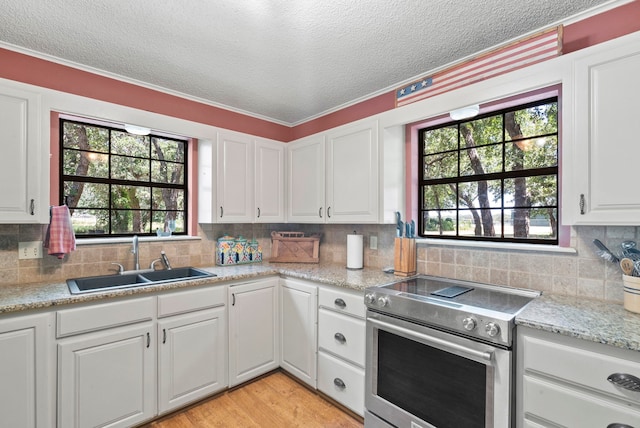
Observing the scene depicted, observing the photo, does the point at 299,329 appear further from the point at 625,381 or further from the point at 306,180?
the point at 625,381

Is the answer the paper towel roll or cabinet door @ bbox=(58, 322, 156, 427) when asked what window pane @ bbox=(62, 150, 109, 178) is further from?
the paper towel roll

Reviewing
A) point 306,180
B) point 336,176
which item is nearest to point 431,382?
point 336,176

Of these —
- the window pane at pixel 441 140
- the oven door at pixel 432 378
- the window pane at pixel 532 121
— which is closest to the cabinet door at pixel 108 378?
the oven door at pixel 432 378

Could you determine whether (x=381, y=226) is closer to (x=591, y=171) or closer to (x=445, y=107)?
(x=445, y=107)

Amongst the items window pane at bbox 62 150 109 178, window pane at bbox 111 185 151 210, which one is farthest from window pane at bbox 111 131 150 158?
window pane at bbox 111 185 151 210

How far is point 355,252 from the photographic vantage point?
2740 mm

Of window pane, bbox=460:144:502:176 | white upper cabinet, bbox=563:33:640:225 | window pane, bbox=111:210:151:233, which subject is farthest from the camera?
window pane, bbox=111:210:151:233

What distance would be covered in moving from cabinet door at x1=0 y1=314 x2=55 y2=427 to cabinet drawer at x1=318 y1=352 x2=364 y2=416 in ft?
5.36

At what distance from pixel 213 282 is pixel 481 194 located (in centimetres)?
211

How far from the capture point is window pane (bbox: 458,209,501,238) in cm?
228

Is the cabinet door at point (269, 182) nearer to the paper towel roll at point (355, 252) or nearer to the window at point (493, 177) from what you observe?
the paper towel roll at point (355, 252)

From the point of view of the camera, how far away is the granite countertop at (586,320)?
1.24 m

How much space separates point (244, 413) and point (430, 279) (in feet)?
5.36

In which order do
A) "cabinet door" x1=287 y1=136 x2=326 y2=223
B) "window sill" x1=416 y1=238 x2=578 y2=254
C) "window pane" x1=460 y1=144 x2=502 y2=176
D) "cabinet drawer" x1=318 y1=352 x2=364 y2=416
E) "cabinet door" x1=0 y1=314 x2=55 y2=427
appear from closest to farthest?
1. "cabinet door" x1=0 y1=314 x2=55 y2=427
2. "window sill" x1=416 y1=238 x2=578 y2=254
3. "cabinet drawer" x1=318 y1=352 x2=364 y2=416
4. "window pane" x1=460 y1=144 x2=502 y2=176
5. "cabinet door" x1=287 y1=136 x2=326 y2=223
